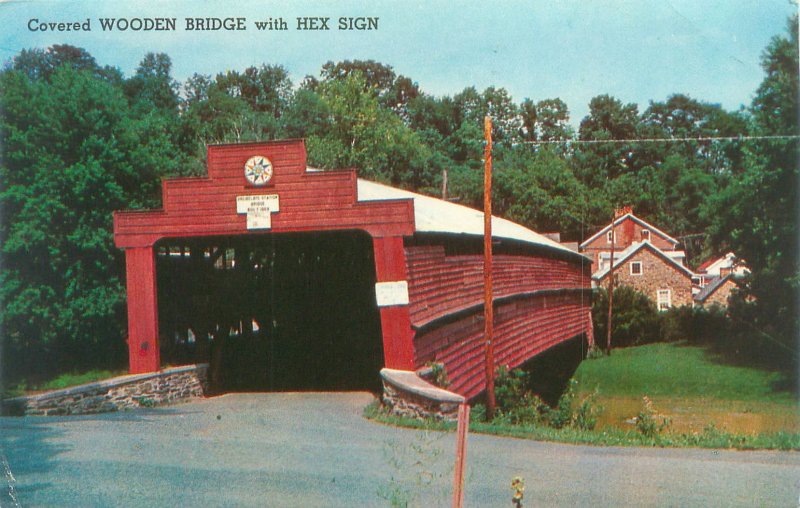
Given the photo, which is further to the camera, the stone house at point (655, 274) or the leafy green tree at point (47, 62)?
the stone house at point (655, 274)

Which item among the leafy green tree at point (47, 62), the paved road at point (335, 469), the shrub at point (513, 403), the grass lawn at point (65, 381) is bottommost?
the shrub at point (513, 403)

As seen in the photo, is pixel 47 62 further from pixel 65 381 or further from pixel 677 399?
pixel 677 399

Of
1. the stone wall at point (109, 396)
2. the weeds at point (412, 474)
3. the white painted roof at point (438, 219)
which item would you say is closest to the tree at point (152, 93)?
the white painted roof at point (438, 219)

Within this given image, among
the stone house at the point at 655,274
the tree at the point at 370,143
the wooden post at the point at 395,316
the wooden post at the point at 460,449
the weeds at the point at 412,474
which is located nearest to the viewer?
the wooden post at the point at 460,449

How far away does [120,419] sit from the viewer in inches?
504

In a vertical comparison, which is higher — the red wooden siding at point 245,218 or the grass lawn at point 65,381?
the red wooden siding at point 245,218

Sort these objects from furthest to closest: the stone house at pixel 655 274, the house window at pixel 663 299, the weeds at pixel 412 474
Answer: the house window at pixel 663 299
the stone house at pixel 655 274
the weeds at pixel 412 474

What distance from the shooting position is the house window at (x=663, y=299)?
28.4 metres

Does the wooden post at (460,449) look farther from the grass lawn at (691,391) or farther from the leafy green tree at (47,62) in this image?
the leafy green tree at (47,62)

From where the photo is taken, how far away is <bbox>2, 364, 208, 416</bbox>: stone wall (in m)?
13.9

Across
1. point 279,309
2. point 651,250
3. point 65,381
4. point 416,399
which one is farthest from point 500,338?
point 65,381

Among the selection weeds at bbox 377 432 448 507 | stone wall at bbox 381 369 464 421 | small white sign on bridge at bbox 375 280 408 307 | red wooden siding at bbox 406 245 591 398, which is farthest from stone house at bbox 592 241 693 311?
weeds at bbox 377 432 448 507

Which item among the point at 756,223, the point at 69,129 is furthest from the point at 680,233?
the point at 69,129

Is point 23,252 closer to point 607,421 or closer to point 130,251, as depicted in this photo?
point 130,251
